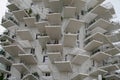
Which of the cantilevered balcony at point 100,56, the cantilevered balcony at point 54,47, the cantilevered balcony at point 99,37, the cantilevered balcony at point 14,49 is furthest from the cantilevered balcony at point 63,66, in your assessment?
the cantilevered balcony at point 99,37

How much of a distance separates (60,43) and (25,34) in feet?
10.3

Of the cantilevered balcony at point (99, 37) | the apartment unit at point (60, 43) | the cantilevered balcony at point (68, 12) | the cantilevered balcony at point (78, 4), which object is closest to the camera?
the apartment unit at point (60, 43)

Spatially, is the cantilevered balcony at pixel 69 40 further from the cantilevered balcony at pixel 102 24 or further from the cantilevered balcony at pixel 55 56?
the cantilevered balcony at pixel 102 24

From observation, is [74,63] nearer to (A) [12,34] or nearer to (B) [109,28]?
(B) [109,28]

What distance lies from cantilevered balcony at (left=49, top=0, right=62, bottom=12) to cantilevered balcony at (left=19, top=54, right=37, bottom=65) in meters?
5.00

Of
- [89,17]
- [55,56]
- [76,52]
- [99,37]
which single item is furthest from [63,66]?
[89,17]

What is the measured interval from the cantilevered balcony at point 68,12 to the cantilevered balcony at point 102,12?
2272 mm

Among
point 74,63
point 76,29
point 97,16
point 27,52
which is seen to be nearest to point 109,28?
point 97,16

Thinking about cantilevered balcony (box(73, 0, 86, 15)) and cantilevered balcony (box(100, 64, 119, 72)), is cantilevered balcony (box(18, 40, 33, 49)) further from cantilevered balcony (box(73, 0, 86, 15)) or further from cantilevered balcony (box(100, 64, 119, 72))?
cantilevered balcony (box(100, 64, 119, 72))

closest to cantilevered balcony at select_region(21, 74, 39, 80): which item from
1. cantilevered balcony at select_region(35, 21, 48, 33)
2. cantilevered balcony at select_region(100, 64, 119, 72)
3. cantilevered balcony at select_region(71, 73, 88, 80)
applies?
cantilevered balcony at select_region(71, 73, 88, 80)

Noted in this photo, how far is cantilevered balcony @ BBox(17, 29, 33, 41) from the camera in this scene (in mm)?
27591

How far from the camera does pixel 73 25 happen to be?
27.7m

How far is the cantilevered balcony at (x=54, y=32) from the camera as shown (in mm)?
26656

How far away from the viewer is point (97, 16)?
29.9 metres
